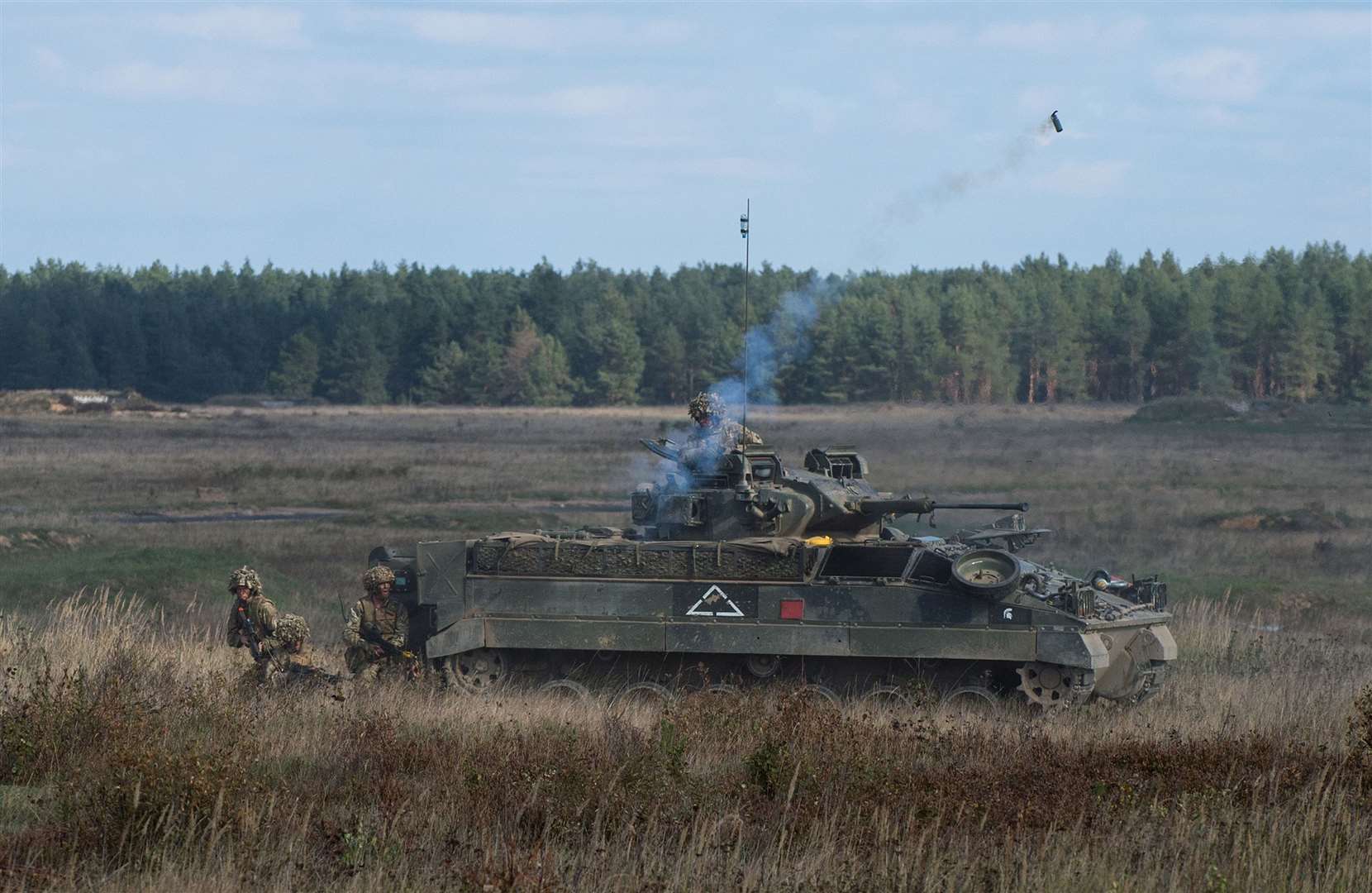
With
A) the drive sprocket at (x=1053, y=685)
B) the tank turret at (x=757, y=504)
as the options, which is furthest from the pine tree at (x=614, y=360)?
the drive sprocket at (x=1053, y=685)

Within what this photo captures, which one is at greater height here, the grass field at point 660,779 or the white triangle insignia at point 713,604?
the white triangle insignia at point 713,604

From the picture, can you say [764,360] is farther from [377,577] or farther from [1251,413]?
[1251,413]

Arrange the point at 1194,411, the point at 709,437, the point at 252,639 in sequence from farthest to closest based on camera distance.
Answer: the point at 1194,411 < the point at 709,437 < the point at 252,639

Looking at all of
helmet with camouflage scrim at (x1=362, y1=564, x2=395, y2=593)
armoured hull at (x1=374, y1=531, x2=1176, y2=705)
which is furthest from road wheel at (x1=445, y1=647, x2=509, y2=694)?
helmet with camouflage scrim at (x1=362, y1=564, x2=395, y2=593)

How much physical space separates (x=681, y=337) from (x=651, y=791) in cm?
9280

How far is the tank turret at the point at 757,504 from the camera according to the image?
47.2 feet

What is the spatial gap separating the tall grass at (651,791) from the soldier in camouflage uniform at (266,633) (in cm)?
58

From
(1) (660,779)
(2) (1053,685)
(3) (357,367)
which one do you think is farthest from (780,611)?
(3) (357,367)

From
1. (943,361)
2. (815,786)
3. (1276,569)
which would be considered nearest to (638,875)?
(815,786)

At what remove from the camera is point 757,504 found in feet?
47.0

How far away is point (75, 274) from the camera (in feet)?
484

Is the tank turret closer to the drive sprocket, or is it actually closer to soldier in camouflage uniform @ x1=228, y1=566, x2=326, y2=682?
the drive sprocket

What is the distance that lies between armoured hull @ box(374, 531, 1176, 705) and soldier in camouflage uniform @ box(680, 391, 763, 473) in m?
1.22

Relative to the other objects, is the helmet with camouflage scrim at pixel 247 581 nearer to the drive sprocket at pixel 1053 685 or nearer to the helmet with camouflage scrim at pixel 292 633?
the helmet with camouflage scrim at pixel 292 633
